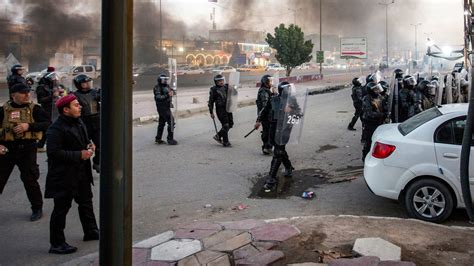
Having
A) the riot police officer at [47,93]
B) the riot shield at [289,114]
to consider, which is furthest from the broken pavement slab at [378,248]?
the riot police officer at [47,93]

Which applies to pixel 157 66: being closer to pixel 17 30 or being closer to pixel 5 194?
pixel 17 30

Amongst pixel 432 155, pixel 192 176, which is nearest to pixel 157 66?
pixel 192 176

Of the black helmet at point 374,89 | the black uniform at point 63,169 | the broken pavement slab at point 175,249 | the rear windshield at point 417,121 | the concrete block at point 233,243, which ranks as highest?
the black helmet at point 374,89

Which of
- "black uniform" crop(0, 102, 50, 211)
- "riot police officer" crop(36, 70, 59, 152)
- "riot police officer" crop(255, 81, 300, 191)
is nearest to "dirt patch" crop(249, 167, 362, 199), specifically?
"riot police officer" crop(255, 81, 300, 191)

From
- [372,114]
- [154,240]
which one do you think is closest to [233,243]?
[154,240]

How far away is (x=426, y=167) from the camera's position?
4609 millimetres

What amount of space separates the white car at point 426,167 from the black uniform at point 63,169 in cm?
292

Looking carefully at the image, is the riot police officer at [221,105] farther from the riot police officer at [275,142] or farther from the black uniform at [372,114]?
the black uniform at [372,114]

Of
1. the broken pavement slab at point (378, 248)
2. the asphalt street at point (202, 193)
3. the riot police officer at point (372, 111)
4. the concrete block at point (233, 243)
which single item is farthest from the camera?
the riot police officer at point (372, 111)

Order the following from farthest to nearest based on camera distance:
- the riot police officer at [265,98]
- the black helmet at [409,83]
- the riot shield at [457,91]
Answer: the riot shield at [457,91] → the riot police officer at [265,98] → the black helmet at [409,83]

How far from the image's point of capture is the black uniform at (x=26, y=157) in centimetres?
473

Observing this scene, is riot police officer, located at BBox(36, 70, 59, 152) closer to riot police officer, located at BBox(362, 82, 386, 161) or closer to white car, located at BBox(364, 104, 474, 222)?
riot police officer, located at BBox(362, 82, 386, 161)

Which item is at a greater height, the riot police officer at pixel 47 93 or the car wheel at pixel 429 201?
the riot police officer at pixel 47 93

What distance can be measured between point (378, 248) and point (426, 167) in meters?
1.38
